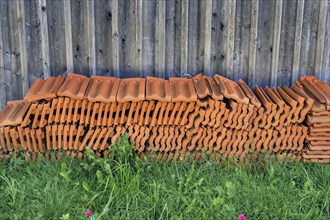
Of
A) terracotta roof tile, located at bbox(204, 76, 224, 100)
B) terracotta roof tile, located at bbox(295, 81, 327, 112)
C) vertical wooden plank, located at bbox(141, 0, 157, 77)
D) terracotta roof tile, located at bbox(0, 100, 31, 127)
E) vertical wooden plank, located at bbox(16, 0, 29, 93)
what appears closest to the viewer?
terracotta roof tile, located at bbox(0, 100, 31, 127)

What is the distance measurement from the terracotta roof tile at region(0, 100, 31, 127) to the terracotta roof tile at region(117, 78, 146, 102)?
83 cm

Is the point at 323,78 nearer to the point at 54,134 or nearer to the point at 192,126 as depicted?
the point at 192,126

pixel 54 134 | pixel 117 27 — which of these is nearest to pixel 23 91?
pixel 54 134

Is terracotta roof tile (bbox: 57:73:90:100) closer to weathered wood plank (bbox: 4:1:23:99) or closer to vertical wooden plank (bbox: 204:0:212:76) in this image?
weathered wood plank (bbox: 4:1:23:99)

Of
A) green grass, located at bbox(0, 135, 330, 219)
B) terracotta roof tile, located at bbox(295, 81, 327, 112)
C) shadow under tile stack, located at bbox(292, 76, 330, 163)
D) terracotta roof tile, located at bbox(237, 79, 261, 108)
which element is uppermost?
terracotta roof tile, located at bbox(237, 79, 261, 108)

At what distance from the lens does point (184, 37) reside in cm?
478

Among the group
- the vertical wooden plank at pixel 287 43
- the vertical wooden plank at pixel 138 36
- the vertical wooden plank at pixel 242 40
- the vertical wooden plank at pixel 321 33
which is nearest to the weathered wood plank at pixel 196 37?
the vertical wooden plank at pixel 242 40

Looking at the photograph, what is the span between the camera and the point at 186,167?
14.2 feet

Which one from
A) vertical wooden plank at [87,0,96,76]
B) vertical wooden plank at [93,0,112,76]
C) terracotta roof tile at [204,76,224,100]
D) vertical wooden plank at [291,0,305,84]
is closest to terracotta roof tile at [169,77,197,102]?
terracotta roof tile at [204,76,224,100]

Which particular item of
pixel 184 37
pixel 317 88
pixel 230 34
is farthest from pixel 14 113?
pixel 317 88

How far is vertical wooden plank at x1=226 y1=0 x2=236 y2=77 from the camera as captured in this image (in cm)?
479

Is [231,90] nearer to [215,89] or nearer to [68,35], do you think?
[215,89]

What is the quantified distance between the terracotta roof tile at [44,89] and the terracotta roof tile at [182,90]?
1039mm

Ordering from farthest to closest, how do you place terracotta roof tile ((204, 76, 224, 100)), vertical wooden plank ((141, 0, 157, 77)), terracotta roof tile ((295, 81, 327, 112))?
vertical wooden plank ((141, 0, 157, 77)) < terracotta roof tile ((295, 81, 327, 112)) < terracotta roof tile ((204, 76, 224, 100))
